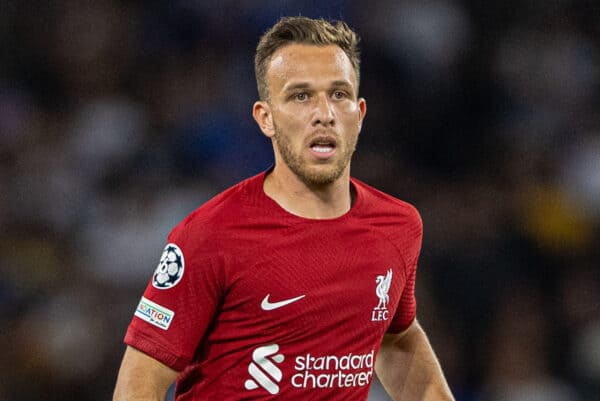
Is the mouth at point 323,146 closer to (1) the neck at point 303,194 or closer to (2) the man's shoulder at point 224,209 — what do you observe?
(1) the neck at point 303,194

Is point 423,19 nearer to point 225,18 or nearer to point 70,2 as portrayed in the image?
point 225,18

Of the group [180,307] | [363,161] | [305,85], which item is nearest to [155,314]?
[180,307]

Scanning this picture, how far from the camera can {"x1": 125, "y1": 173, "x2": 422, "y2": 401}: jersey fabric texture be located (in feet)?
9.58

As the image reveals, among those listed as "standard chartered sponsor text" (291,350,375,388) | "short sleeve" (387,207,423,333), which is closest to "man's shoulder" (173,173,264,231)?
"standard chartered sponsor text" (291,350,375,388)

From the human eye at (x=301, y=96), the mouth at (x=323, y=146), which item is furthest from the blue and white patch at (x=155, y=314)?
the human eye at (x=301, y=96)

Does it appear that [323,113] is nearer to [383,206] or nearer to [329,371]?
[383,206]

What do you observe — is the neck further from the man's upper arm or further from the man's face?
the man's upper arm

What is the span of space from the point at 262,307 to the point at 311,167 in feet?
1.59

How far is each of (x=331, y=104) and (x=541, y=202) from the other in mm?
3826

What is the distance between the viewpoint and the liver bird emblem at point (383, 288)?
3.24 metres

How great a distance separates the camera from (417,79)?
680 cm

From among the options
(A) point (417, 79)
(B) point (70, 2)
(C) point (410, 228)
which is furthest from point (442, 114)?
(C) point (410, 228)

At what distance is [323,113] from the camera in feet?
10.1

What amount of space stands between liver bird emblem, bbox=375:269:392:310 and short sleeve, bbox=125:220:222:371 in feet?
1.94
